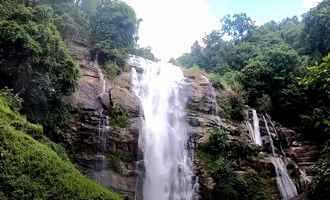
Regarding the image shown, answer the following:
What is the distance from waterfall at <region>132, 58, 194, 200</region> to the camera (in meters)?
14.5

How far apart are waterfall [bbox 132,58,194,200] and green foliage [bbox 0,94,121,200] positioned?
17.3 ft

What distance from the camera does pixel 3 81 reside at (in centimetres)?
1285

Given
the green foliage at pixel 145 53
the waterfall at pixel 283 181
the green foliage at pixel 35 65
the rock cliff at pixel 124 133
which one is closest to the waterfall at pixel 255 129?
the rock cliff at pixel 124 133

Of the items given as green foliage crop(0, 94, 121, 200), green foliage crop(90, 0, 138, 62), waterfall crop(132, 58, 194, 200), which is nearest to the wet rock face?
waterfall crop(132, 58, 194, 200)

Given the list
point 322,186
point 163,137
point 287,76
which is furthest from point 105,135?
point 287,76

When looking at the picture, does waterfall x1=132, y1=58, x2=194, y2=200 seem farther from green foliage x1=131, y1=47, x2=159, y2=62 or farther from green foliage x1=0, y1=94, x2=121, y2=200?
green foliage x1=0, y1=94, x2=121, y2=200

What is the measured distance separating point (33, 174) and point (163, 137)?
26.2 ft

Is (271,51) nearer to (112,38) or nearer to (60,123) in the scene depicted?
(112,38)

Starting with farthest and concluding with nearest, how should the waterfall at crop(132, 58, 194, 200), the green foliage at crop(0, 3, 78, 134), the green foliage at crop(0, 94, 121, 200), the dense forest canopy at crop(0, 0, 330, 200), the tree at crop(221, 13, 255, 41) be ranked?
the tree at crop(221, 13, 255, 41), the waterfall at crop(132, 58, 194, 200), the green foliage at crop(0, 3, 78, 134), the dense forest canopy at crop(0, 0, 330, 200), the green foliage at crop(0, 94, 121, 200)

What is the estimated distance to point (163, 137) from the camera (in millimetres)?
15953

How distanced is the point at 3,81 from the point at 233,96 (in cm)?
1076

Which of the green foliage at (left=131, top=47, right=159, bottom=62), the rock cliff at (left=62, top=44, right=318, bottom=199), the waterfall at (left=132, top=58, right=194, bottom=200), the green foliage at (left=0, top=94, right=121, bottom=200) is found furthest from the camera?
the green foliage at (left=131, top=47, right=159, bottom=62)

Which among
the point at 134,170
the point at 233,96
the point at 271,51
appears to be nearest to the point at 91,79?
the point at 134,170

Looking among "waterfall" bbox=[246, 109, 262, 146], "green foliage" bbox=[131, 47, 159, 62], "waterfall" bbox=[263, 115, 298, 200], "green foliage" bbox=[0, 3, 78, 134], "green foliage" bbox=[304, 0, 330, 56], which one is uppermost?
"green foliage" bbox=[304, 0, 330, 56]
